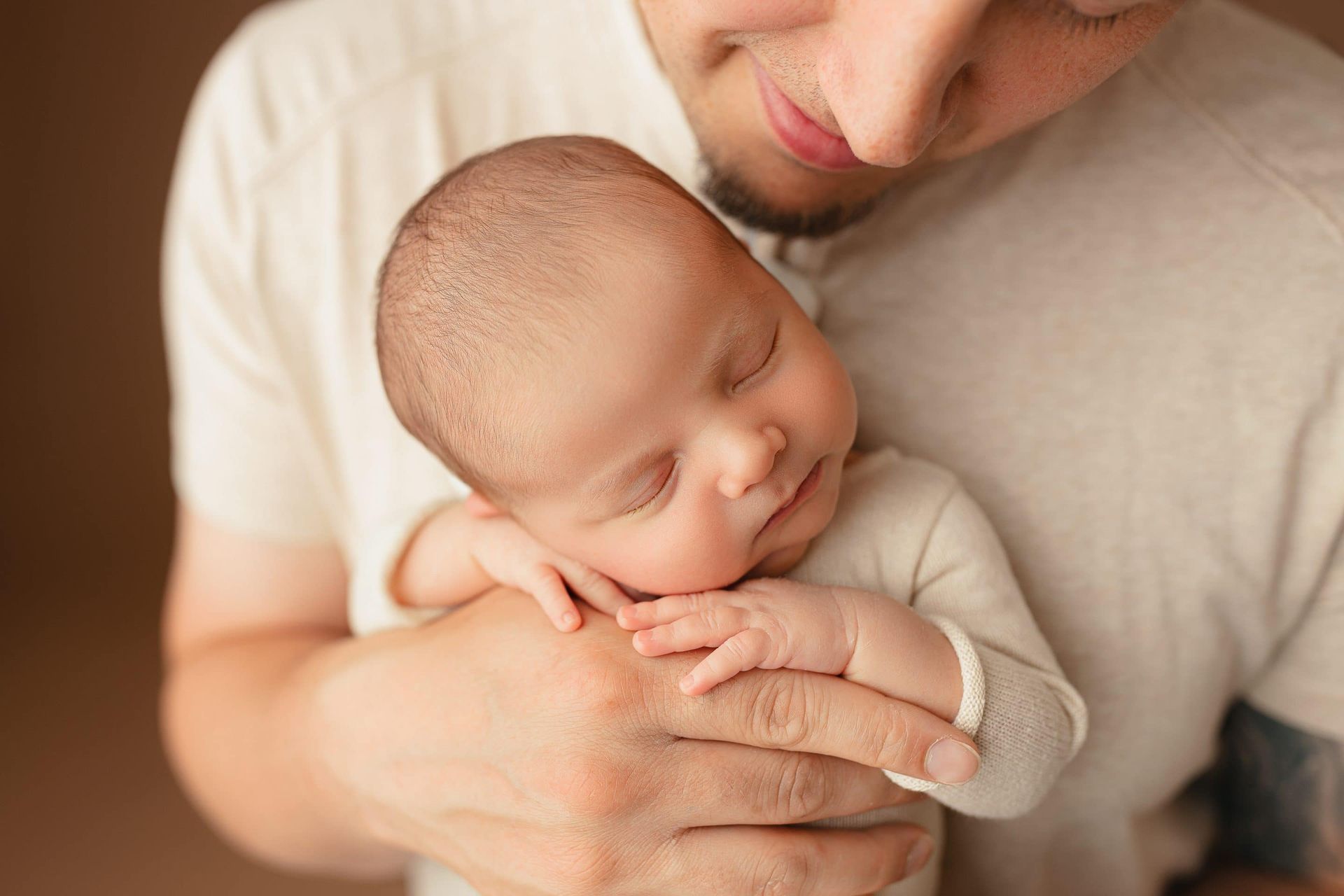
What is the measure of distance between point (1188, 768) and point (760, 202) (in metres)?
0.77

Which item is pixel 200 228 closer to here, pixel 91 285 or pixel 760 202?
pixel 760 202

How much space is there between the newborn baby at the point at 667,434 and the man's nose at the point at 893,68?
157 mm

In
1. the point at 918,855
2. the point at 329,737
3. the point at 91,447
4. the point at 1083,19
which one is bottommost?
the point at 91,447

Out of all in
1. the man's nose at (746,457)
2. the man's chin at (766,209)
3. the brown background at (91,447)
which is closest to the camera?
the man's nose at (746,457)

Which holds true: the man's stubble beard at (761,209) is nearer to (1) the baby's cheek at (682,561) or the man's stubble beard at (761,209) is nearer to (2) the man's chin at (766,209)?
(2) the man's chin at (766,209)

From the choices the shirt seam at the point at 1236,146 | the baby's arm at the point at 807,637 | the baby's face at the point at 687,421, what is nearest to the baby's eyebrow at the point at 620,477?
the baby's face at the point at 687,421

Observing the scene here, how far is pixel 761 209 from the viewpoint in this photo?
3.51 ft

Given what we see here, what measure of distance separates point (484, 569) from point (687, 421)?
302 mm

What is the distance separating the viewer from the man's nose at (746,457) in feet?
2.79

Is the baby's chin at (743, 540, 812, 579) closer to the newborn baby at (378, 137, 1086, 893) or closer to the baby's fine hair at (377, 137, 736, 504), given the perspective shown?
the newborn baby at (378, 137, 1086, 893)

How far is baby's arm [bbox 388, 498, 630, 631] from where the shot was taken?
3.20ft

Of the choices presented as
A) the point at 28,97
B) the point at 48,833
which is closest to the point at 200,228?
the point at 28,97

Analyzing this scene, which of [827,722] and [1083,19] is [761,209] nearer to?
[1083,19]

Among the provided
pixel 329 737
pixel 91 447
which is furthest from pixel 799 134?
pixel 91 447
